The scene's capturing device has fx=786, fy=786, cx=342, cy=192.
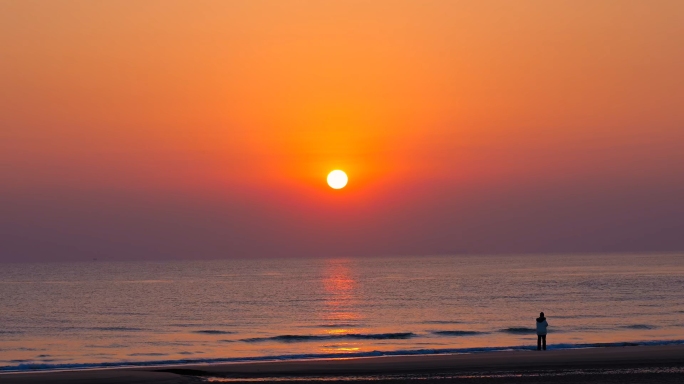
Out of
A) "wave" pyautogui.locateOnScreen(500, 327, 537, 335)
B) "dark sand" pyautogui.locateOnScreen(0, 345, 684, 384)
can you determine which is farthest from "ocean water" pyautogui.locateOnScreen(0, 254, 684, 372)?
"dark sand" pyautogui.locateOnScreen(0, 345, 684, 384)

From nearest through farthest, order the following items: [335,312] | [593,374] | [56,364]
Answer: [593,374] < [56,364] < [335,312]

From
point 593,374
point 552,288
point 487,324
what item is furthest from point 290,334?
point 552,288

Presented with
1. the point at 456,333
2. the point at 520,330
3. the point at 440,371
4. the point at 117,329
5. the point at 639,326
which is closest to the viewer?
the point at 440,371

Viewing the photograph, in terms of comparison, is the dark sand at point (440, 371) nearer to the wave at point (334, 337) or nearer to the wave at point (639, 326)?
the wave at point (334, 337)

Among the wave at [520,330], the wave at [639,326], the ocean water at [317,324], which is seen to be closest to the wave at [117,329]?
the ocean water at [317,324]

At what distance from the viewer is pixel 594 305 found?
72375 millimetres

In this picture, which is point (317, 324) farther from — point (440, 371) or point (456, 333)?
point (440, 371)

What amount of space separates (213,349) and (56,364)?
9.34 metres

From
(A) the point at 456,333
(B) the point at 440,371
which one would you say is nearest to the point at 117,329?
(A) the point at 456,333

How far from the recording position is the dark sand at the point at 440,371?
24.8 meters

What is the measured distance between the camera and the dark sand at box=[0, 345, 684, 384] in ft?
81.5

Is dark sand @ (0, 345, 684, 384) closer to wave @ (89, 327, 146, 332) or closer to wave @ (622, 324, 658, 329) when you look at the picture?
wave @ (622, 324, 658, 329)

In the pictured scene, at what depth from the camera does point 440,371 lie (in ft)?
89.6

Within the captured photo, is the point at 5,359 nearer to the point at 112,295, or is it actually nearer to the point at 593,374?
the point at 593,374
